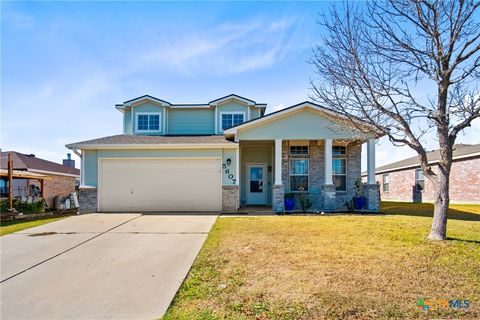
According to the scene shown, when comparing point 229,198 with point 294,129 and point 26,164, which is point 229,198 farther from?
point 26,164

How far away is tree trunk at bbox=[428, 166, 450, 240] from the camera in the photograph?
23.8 feet

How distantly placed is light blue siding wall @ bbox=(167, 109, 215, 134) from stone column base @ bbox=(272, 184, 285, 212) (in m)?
6.22

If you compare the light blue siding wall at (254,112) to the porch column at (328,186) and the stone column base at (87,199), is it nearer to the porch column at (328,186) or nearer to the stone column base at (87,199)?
the porch column at (328,186)

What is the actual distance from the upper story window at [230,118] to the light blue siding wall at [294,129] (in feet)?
10.9

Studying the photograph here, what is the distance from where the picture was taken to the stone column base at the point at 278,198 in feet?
44.3

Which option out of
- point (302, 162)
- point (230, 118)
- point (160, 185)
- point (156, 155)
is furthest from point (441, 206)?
point (230, 118)

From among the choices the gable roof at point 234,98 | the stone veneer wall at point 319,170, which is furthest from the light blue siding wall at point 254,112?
the stone veneer wall at point 319,170

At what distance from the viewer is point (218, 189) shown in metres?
13.9

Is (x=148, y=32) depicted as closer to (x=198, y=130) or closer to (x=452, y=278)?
(x=198, y=130)

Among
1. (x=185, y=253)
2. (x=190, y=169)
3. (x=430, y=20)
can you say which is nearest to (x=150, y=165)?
(x=190, y=169)

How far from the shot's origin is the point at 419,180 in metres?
22.8

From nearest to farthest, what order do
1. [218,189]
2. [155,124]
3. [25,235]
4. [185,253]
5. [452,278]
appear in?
[452,278] < [185,253] < [25,235] < [218,189] < [155,124]

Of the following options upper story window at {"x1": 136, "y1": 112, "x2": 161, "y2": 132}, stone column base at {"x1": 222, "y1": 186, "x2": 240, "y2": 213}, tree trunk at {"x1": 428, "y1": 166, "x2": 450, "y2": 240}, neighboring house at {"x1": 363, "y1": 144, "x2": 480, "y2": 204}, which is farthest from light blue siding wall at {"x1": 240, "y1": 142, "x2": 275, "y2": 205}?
→ tree trunk at {"x1": 428, "y1": 166, "x2": 450, "y2": 240}

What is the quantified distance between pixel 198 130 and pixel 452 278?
1451 cm
